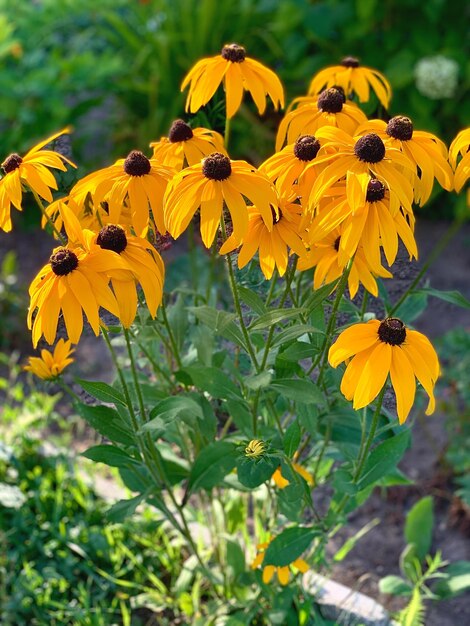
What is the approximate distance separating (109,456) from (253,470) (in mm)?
295

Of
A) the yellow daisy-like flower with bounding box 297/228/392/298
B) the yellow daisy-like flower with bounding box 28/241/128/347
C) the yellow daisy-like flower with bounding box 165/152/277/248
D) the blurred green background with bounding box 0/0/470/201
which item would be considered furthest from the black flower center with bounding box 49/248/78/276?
the blurred green background with bounding box 0/0/470/201

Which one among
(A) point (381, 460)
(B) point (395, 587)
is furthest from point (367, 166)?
(B) point (395, 587)

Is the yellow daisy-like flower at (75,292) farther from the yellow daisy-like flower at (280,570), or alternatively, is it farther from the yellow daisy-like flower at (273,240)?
the yellow daisy-like flower at (280,570)

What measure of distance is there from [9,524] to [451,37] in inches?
104

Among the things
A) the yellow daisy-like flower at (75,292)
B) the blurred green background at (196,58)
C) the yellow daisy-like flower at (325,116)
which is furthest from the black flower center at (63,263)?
the blurred green background at (196,58)

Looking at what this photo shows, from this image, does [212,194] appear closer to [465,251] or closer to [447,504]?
[447,504]

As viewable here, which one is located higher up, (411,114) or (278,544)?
(411,114)

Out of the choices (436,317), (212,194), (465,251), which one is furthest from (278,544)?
(465,251)

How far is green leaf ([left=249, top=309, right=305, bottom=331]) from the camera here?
1253 mm

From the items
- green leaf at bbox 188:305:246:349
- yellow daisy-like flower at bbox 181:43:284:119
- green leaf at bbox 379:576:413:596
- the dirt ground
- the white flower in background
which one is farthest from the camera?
the white flower in background

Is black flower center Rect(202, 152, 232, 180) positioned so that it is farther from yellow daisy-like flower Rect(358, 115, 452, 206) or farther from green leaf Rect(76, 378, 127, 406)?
green leaf Rect(76, 378, 127, 406)

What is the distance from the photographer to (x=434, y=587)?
215cm

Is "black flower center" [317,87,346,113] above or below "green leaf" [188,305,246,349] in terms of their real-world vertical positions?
above

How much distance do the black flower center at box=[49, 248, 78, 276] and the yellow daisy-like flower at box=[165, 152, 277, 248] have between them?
14 centimetres
